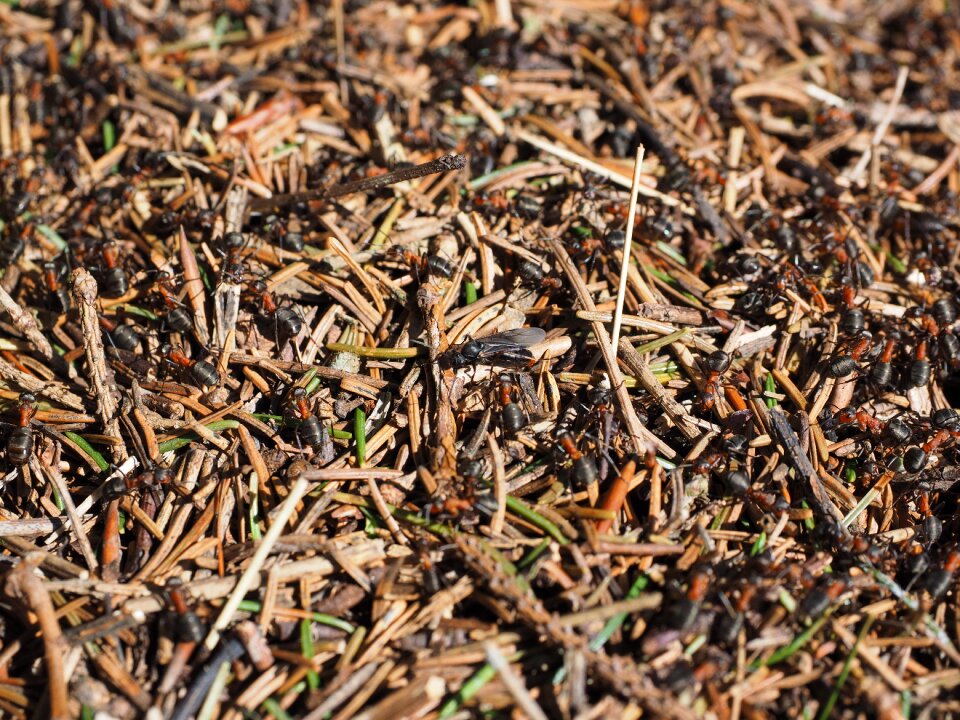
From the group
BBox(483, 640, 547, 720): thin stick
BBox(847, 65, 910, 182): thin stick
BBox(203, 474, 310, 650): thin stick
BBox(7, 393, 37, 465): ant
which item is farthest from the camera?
BBox(847, 65, 910, 182): thin stick

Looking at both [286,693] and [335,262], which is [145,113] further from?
[286,693]

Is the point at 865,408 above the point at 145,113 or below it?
below

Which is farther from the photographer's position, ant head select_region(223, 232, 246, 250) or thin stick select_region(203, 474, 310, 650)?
ant head select_region(223, 232, 246, 250)

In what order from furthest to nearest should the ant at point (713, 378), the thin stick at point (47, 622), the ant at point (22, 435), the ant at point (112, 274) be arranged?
the ant at point (112, 274) < the ant at point (713, 378) < the ant at point (22, 435) < the thin stick at point (47, 622)

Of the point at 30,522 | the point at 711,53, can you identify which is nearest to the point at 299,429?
the point at 30,522

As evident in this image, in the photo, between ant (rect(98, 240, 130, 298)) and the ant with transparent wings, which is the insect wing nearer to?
the ant with transparent wings

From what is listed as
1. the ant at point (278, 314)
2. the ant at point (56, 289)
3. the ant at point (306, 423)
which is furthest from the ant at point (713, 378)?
the ant at point (56, 289)

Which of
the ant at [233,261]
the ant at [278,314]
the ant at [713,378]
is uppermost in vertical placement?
the ant at [233,261]

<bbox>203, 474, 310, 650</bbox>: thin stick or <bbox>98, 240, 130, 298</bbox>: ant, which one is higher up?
<bbox>98, 240, 130, 298</bbox>: ant

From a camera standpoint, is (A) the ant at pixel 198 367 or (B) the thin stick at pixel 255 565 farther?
(A) the ant at pixel 198 367

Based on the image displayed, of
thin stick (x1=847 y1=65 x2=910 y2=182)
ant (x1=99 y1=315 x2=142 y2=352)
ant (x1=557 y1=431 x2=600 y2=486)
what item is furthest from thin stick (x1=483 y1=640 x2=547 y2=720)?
thin stick (x1=847 y1=65 x2=910 y2=182)

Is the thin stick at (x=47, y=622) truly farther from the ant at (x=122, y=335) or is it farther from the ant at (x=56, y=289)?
the ant at (x=56, y=289)
